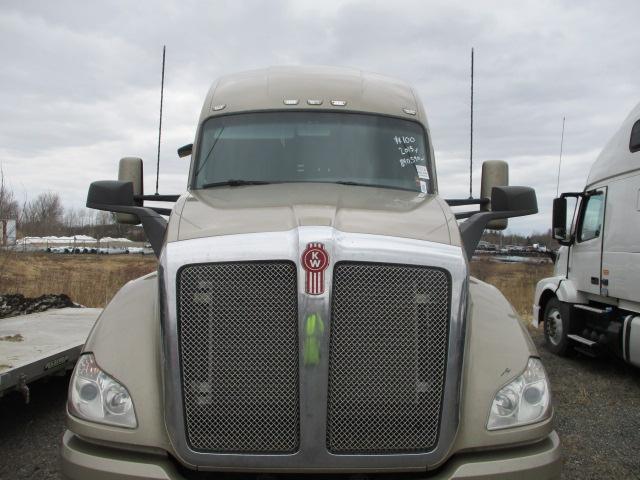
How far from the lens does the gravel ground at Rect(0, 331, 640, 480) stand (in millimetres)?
4320

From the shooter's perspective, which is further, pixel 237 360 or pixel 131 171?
pixel 131 171

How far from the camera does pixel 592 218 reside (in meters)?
8.23

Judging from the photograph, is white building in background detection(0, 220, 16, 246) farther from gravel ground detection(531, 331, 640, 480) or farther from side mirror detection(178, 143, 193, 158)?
gravel ground detection(531, 331, 640, 480)

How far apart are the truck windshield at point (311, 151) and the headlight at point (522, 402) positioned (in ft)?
5.83

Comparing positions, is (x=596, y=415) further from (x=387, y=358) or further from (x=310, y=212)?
(x=310, y=212)

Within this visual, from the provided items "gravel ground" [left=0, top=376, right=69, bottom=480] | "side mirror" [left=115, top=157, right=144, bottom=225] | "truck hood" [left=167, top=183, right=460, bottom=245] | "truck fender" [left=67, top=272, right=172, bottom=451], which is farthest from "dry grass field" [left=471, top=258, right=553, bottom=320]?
"truck fender" [left=67, top=272, right=172, bottom=451]

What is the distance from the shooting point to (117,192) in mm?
3771

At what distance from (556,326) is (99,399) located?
8041mm

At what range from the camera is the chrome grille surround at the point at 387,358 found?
2504 millimetres

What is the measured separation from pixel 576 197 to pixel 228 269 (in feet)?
25.0

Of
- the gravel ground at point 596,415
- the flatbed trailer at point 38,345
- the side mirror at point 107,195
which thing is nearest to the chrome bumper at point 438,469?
the side mirror at point 107,195

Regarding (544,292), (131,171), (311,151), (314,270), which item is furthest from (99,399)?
(544,292)

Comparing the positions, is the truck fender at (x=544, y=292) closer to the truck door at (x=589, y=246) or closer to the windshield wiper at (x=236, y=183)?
the truck door at (x=589, y=246)

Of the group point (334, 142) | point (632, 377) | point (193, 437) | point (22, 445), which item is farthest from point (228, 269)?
point (632, 377)
